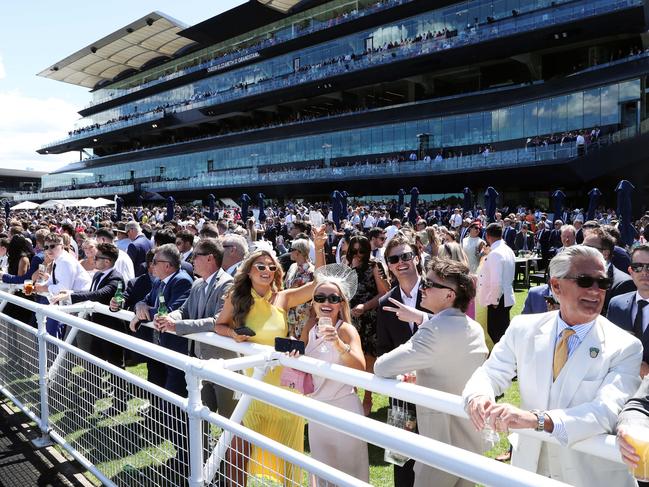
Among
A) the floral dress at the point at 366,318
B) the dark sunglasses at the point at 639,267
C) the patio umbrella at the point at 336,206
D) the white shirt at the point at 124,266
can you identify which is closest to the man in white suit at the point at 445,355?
the dark sunglasses at the point at 639,267

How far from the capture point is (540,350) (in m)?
2.38

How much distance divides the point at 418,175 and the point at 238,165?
80.4ft

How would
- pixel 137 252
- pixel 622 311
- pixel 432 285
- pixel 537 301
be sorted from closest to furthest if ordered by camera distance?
1. pixel 432 285
2. pixel 622 311
3. pixel 537 301
4. pixel 137 252

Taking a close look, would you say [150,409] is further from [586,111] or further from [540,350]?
[586,111]

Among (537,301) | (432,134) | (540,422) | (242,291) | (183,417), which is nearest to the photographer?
(540,422)

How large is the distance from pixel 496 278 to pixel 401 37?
37.5 metres

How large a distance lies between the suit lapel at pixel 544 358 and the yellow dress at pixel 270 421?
112cm

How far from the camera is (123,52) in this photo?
72.0m

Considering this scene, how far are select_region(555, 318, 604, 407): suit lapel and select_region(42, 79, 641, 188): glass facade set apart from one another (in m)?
32.6

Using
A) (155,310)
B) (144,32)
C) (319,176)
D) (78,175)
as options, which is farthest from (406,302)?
(78,175)

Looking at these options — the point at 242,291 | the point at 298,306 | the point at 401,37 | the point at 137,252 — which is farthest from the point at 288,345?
the point at 401,37

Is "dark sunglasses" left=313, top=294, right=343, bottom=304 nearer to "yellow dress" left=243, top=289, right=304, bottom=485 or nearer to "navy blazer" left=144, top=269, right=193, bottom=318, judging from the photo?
"yellow dress" left=243, top=289, right=304, bottom=485

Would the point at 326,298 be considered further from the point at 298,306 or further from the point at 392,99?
the point at 392,99

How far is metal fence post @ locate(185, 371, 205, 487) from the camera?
2.70 metres
